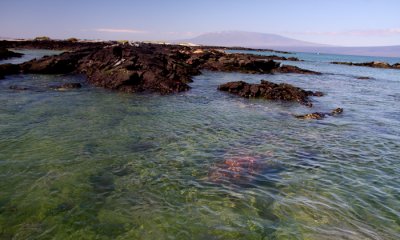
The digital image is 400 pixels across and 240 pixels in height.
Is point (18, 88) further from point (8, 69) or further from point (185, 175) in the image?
point (185, 175)

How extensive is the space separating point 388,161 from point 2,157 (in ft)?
49.1

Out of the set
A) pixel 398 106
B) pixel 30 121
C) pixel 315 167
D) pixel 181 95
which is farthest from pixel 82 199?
pixel 398 106

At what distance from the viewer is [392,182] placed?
1070cm

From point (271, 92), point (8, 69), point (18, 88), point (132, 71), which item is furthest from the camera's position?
point (8, 69)

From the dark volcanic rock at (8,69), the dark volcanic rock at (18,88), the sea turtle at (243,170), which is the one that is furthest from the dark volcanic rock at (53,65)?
the sea turtle at (243,170)

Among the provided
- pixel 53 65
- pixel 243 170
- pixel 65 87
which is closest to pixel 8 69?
pixel 53 65

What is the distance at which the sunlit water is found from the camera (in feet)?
24.7

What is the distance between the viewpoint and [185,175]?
410 inches

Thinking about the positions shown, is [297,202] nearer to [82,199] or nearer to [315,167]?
[315,167]

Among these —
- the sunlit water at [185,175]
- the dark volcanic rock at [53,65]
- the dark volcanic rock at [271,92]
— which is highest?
the dark volcanic rock at [53,65]

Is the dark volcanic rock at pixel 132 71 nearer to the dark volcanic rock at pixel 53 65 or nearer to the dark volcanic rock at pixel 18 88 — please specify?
the dark volcanic rock at pixel 53 65

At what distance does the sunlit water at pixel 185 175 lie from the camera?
753cm

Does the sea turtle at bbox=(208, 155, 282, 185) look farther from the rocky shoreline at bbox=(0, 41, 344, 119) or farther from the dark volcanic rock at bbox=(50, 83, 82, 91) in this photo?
the dark volcanic rock at bbox=(50, 83, 82, 91)

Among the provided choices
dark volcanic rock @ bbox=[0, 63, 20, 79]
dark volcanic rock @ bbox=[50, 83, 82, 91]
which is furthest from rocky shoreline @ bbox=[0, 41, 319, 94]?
dark volcanic rock @ bbox=[50, 83, 82, 91]
